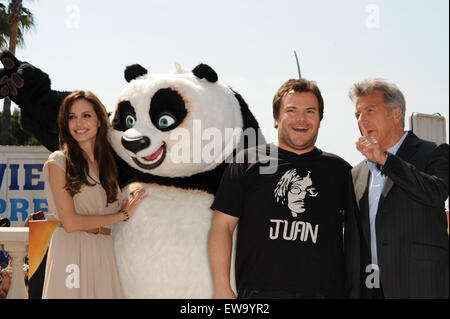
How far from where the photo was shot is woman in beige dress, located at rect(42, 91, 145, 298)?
114 inches

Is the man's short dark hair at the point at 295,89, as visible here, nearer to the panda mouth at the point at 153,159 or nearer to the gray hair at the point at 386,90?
the gray hair at the point at 386,90

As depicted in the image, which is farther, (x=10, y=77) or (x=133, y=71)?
(x=10, y=77)

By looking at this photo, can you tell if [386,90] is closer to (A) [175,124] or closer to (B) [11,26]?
(A) [175,124]

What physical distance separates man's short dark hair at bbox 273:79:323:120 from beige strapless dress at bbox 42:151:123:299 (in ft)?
3.77

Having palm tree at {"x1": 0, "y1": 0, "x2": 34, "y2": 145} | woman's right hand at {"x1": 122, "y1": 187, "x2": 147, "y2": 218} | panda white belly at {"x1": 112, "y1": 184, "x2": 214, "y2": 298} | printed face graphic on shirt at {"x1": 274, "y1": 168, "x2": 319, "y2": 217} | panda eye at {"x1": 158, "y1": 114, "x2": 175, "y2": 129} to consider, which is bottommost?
panda white belly at {"x1": 112, "y1": 184, "x2": 214, "y2": 298}

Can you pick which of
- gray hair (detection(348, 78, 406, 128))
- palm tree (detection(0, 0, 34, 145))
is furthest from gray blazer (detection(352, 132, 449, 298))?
palm tree (detection(0, 0, 34, 145))

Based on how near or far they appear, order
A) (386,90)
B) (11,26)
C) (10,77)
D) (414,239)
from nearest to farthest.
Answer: (414,239), (386,90), (10,77), (11,26)

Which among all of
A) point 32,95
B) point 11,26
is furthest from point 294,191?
point 11,26

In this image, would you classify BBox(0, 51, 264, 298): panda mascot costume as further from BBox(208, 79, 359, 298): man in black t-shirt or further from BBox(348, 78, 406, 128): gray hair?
BBox(348, 78, 406, 128): gray hair

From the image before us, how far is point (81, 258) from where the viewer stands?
9.61ft

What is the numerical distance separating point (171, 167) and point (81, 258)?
31.9 inches

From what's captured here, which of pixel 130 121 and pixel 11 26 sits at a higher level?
pixel 11 26
